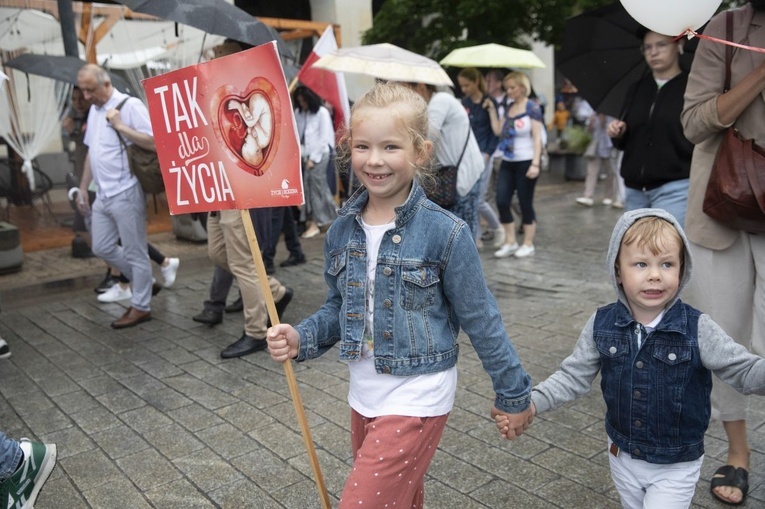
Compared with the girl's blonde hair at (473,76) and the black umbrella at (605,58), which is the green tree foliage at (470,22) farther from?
the black umbrella at (605,58)

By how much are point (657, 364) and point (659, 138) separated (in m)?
1.90

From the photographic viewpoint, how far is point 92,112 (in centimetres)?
551

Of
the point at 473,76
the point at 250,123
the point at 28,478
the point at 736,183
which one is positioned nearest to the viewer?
the point at 250,123

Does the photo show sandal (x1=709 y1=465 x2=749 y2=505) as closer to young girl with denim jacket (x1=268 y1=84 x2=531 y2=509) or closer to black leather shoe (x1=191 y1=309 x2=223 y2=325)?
young girl with denim jacket (x1=268 y1=84 x2=531 y2=509)

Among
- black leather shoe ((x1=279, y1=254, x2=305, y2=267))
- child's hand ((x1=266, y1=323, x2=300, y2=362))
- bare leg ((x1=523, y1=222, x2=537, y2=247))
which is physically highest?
child's hand ((x1=266, y1=323, x2=300, y2=362))

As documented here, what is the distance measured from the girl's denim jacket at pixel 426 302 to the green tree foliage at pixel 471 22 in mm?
10513

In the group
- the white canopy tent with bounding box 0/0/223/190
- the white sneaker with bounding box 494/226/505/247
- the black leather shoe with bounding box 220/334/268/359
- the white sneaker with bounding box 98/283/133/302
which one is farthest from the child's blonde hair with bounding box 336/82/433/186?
the white canopy tent with bounding box 0/0/223/190

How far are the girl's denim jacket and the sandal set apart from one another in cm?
130

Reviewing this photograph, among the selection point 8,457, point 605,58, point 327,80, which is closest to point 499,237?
point 327,80

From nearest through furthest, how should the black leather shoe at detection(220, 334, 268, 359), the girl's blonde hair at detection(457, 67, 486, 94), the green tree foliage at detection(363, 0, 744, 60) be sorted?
1. the black leather shoe at detection(220, 334, 268, 359)
2. the girl's blonde hair at detection(457, 67, 486, 94)
3. the green tree foliage at detection(363, 0, 744, 60)

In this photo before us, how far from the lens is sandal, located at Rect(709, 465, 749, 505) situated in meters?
2.89

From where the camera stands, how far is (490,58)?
8.99 meters

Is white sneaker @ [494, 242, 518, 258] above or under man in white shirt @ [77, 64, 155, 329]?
under

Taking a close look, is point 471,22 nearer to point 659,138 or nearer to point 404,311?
point 659,138
